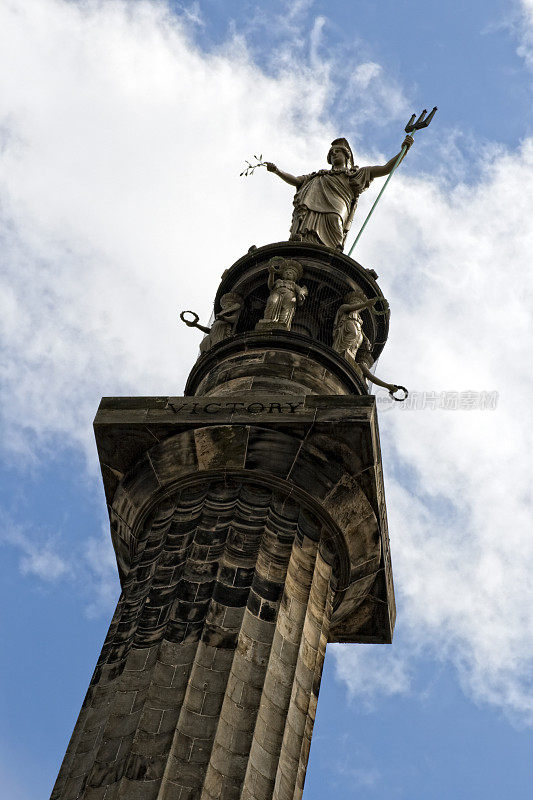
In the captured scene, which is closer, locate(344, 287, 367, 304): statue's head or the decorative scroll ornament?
the decorative scroll ornament

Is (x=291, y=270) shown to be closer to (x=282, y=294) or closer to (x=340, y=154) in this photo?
(x=282, y=294)

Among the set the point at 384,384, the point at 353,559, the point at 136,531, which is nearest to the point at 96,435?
the point at 136,531

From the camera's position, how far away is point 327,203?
78.5 feet

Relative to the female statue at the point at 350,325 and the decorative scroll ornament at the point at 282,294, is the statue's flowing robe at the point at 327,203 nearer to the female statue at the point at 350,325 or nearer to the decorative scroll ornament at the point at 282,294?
the decorative scroll ornament at the point at 282,294

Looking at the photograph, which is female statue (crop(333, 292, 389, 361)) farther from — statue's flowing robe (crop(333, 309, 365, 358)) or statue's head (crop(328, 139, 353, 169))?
statue's head (crop(328, 139, 353, 169))

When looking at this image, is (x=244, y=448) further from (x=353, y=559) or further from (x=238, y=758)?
(x=238, y=758)

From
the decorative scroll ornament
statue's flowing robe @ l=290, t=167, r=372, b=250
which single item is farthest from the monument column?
statue's flowing robe @ l=290, t=167, r=372, b=250

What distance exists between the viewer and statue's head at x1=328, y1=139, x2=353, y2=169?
25.2 meters

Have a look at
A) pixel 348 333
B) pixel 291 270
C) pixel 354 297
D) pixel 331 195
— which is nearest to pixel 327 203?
pixel 331 195

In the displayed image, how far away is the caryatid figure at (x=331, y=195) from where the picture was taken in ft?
76.7

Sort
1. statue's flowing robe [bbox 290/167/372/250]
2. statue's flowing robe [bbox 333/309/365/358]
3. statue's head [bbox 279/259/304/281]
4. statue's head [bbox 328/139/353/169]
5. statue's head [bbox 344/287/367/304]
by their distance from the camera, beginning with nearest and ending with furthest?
statue's flowing robe [bbox 333/309/365/358], statue's head [bbox 279/259/304/281], statue's head [bbox 344/287/367/304], statue's flowing robe [bbox 290/167/372/250], statue's head [bbox 328/139/353/169]

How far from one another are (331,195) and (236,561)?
A: 452 inches

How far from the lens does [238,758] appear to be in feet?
39.9

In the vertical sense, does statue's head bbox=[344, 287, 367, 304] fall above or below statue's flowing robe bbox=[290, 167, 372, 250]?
below
